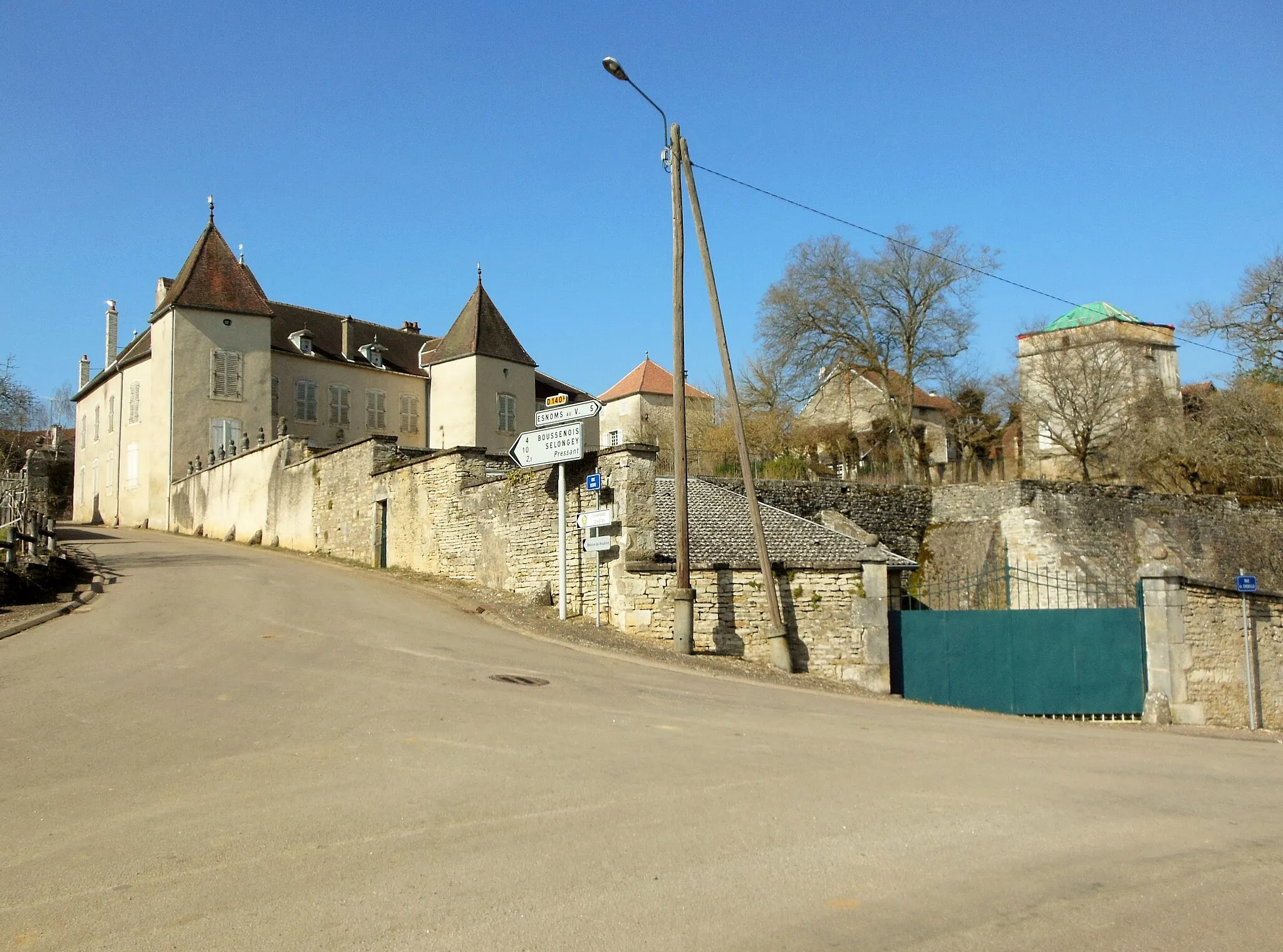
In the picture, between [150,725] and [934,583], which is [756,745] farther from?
[934,583]

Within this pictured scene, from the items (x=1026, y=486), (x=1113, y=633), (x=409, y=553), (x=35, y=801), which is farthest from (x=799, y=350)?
(x=35, y=801)

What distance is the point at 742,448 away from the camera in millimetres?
16016

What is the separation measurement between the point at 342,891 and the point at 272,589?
554 inches

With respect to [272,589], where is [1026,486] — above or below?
above

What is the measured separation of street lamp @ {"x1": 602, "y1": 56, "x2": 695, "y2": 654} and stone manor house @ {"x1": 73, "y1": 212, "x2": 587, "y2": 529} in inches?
740

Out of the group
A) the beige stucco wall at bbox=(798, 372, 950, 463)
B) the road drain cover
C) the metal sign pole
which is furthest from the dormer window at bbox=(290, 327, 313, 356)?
the road drain cover

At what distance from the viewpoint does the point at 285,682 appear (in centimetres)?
998

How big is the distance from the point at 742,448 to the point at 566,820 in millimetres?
10533

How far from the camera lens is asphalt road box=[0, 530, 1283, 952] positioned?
14.9 feet

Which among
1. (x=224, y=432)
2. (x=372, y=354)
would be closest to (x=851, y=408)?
(x=372, y=354)

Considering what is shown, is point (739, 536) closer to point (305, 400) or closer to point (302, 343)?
point (305, 400)

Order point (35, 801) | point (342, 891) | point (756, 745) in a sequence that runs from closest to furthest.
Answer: point (342, 891) → point (35, 801) → point (756, 745)

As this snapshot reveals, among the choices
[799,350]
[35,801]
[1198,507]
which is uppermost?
[799,350]

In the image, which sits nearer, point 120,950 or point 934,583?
point 120,950
